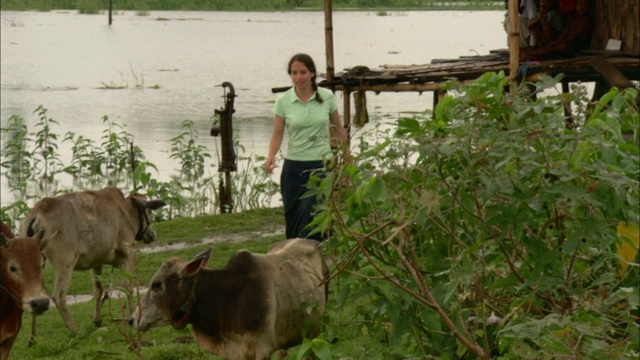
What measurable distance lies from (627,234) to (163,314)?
3.62 m

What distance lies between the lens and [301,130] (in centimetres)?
866

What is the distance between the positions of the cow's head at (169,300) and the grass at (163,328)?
12cm

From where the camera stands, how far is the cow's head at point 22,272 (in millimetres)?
7559

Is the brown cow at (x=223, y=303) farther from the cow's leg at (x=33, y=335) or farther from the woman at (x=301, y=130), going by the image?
the cow's leg at (x=33, y=335)

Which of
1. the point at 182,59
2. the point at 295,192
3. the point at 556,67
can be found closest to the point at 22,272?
the point at 295,192

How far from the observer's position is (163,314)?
6430mm

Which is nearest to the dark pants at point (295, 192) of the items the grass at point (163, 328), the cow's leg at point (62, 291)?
the grass at point (163, 328)

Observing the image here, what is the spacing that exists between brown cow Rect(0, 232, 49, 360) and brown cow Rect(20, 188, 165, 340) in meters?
0.93

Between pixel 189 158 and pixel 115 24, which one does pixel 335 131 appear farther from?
pixel 115 24

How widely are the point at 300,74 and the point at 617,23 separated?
5.44 m

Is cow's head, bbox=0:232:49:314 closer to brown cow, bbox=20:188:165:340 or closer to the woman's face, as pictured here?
brown cow, bbox=20:188:165:340

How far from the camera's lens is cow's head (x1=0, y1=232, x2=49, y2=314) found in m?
7.56

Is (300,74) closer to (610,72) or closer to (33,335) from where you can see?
(33,335)

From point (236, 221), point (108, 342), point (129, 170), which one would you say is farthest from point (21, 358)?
point (129, 170)
